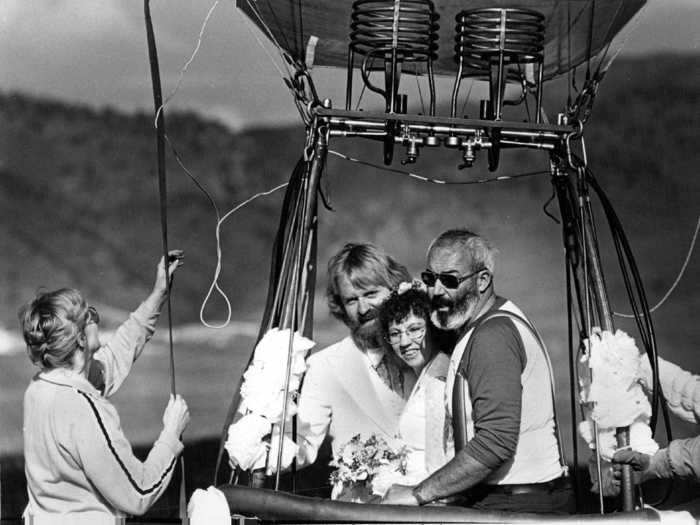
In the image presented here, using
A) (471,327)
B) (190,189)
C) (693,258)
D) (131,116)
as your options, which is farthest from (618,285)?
(471,327)

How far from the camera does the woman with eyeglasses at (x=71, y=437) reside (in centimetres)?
379

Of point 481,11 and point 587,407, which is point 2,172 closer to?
point 481,11

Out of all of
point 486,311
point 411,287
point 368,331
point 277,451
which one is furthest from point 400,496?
point 368,331

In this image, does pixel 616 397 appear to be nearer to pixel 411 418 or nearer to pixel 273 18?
pixel 411 418

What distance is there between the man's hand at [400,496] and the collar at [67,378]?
101 cm

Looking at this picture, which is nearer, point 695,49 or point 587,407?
point 587,407

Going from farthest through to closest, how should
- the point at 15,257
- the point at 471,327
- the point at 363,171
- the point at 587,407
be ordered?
the point at 363,171 < the point at 15,257 < the point at 587,407 < the point at 471,327

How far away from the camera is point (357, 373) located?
16.0 ft

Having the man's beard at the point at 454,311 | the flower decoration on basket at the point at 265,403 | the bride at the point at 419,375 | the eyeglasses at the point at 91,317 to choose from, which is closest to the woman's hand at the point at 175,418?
the flower decoration on basket at the point at 265,403

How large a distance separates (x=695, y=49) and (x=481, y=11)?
3369 mm

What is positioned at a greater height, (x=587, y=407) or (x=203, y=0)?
(x=203, y=0)

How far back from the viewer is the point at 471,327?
404cm

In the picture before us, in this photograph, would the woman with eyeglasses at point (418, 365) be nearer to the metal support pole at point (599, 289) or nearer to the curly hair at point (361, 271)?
the curly hair at point (361, 271)

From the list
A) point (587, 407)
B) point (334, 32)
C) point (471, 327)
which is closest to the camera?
point (471, 327)
